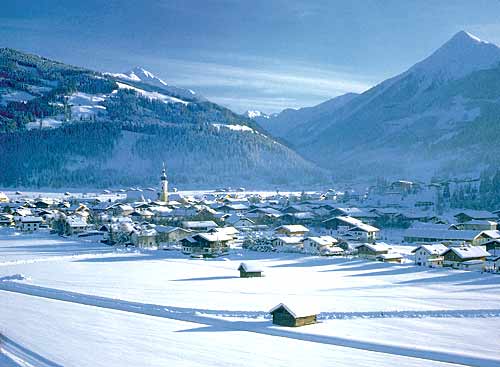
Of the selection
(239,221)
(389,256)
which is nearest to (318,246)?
(389,256)

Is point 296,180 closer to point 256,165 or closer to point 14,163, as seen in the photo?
point 256,165

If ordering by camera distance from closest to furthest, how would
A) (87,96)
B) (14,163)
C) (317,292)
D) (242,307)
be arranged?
(242,307) < (317,292) < (14,163) < (87,96)

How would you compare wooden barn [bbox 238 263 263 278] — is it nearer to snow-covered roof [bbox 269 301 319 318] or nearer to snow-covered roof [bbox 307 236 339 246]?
snow-covered roof [bbox 269 301 319 318]

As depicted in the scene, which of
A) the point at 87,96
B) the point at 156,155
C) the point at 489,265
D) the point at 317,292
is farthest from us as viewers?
the point at 87,96

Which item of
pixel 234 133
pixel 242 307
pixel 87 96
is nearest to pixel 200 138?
pixel 234 133

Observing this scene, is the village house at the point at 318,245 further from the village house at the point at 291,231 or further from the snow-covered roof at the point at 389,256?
the village house at the point at 291,231

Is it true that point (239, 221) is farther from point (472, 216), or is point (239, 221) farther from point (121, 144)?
point (121, 144)
